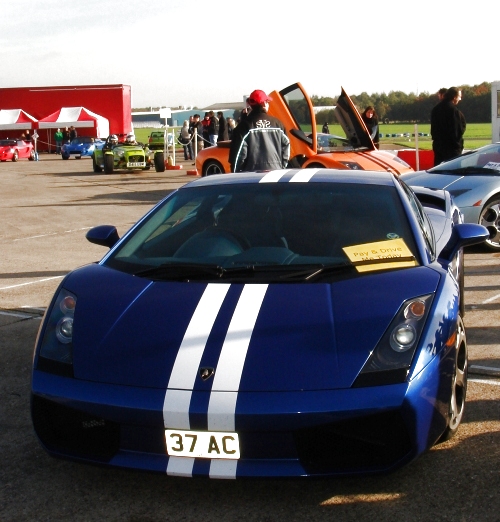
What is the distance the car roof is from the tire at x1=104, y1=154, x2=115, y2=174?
21.5 meters

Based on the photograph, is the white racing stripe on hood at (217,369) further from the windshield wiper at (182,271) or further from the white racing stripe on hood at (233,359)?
the windshield wiper at (182,271)

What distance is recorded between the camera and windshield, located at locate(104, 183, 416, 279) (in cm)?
391

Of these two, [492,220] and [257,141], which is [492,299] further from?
[492,220]

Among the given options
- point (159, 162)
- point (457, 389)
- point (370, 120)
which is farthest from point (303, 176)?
point (159, 162)

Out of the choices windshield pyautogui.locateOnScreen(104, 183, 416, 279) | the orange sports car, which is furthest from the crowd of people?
windshield pyautogui.locateOnScreen(104, 183, 416, 279)

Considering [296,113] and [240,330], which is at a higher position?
[296,113]

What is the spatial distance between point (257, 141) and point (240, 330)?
4.41 metres

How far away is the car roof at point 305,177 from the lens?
14.9 feet

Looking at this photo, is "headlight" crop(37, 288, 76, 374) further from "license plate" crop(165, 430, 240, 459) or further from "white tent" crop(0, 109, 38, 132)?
"white tent" crop(0, 109, 38, 132)

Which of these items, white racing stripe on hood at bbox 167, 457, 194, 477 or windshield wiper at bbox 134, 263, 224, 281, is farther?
windshield wiper at bbox 134, 263, 224, 281

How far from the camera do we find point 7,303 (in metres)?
6.93

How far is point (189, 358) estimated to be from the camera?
3.20 m

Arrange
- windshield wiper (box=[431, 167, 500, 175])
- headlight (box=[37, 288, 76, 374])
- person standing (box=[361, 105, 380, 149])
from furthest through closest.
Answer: person standing (box=[361, 105, 380, 149]) < windshield wiper (box=[431, 167, 500, 175]) < headlight (box=[37, 288, 76, 374])

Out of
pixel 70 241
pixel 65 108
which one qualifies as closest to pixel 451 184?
pixel 70 241
